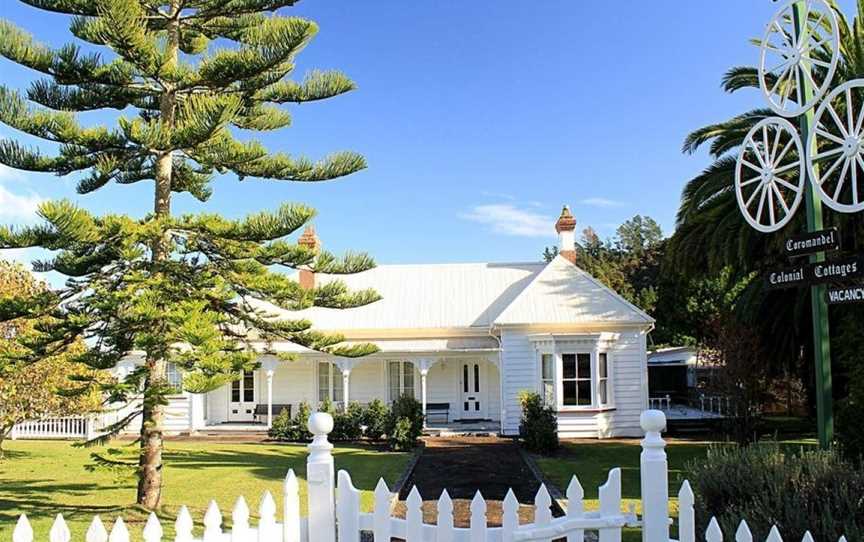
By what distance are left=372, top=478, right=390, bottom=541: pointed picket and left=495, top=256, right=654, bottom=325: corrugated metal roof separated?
57.6 ft

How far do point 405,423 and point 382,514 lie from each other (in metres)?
14.4

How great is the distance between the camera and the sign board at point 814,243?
656 centimetres

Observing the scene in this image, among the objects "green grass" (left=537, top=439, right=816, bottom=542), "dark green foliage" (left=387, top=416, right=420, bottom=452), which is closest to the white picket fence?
"green grass" (left=537, top=439, right=816, bottom=542)

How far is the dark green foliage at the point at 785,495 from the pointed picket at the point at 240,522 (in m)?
3.28

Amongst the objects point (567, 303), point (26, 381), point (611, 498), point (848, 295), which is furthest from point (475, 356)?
point (611, 498)

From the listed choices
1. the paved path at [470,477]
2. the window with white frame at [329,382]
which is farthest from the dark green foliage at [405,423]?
the window with white frame at [329,382]

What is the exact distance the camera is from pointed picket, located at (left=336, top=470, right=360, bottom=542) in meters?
3.83

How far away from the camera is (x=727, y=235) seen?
49.0ft

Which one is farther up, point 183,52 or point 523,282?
point 183,52

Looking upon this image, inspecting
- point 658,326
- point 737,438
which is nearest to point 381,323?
point 737,438

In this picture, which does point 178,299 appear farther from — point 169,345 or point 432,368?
point 432,368

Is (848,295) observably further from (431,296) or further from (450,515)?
(431,296)

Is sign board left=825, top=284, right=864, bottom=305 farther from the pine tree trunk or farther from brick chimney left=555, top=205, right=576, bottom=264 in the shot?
brick chimney left=555, top=205, right=576, bottom=264

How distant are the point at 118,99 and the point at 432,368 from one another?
17107 mm
